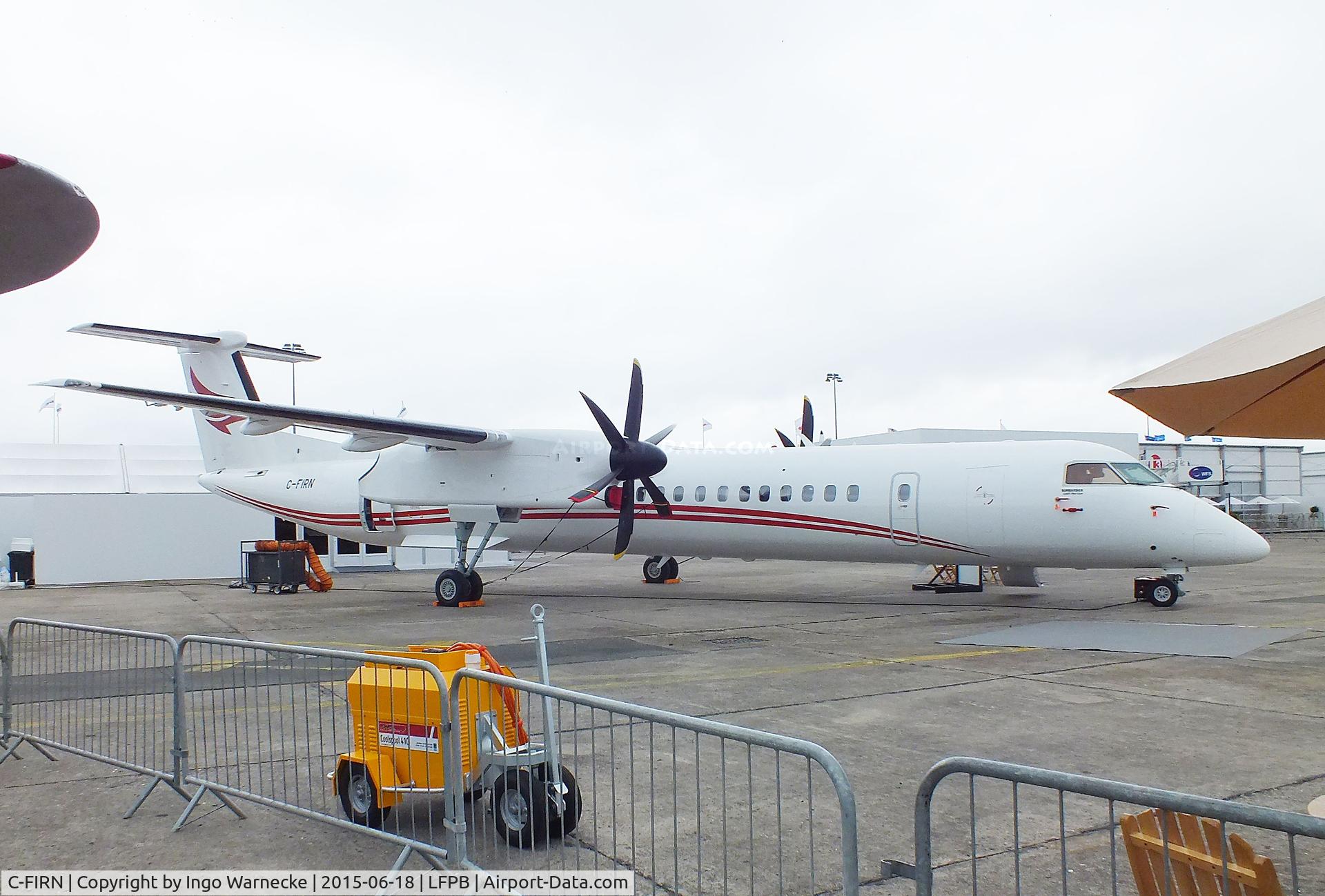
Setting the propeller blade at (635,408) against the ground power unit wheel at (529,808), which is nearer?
the ground power unit wheel at (529,808)

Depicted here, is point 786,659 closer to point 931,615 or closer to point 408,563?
point 931,615

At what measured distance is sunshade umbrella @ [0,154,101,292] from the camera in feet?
9.86

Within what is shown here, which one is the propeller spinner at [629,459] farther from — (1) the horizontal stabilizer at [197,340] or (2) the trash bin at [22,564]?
(2) the trash bin at [22,564]

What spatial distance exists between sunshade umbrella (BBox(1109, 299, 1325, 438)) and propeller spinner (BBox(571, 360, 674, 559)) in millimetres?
12395

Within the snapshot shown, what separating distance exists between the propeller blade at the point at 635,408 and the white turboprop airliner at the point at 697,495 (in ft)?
0.14

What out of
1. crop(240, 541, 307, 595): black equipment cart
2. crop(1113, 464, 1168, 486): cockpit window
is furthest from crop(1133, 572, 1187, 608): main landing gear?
crop(240, 541, 307, 595): black equipment cart

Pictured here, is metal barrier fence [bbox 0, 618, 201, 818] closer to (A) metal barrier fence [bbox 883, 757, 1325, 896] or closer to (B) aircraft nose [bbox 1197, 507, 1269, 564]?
(A) metal barrier fence [bbox 883, 757, 1325, 896]

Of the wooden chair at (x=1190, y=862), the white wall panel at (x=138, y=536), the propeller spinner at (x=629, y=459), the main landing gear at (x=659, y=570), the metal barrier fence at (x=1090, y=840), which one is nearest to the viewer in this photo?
the metal barrier fence at (x=1090, y=840)

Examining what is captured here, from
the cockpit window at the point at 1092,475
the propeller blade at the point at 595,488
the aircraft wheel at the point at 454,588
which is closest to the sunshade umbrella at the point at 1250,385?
the cockpit window at the point at 1092,475

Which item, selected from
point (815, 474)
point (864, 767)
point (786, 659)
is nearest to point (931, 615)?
point (815, 474)

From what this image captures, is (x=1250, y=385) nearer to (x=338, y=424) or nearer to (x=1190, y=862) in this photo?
(x=1190, y=862)

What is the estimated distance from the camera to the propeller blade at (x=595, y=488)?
16984 millimetres

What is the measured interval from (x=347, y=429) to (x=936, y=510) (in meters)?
10.2

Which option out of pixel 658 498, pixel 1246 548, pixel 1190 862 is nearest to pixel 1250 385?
pixel 1190 862
